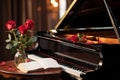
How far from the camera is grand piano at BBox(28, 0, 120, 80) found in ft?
7.64

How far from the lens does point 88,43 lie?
272cm

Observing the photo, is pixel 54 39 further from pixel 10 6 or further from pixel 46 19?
pixel 46 19

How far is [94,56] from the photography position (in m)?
2.50

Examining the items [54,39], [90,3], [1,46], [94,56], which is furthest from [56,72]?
[1,46]

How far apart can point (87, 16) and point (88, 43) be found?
2.82ft

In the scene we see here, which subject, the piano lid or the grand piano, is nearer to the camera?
the grand piano

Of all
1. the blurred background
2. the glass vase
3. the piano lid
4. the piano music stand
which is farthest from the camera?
the blurred background

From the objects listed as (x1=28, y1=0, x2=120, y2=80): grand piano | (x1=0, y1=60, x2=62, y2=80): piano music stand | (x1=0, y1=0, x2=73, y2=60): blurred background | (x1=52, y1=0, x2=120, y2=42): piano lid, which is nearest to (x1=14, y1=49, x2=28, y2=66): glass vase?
(x1=0, y1=60, x2=62, y2=80): piano music stand

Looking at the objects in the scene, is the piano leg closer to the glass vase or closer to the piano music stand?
the piano music stand

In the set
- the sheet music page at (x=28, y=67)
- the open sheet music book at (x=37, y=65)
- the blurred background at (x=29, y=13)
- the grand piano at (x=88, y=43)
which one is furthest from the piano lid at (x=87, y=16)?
the blurred background at (x=29, y=13)

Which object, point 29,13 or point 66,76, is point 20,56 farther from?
point 29,13

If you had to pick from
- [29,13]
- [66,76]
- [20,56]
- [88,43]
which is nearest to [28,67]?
[20,56]

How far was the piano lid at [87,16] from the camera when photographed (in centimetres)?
323

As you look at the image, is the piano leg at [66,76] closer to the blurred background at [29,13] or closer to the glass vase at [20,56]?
the glass vase at [20,56]
